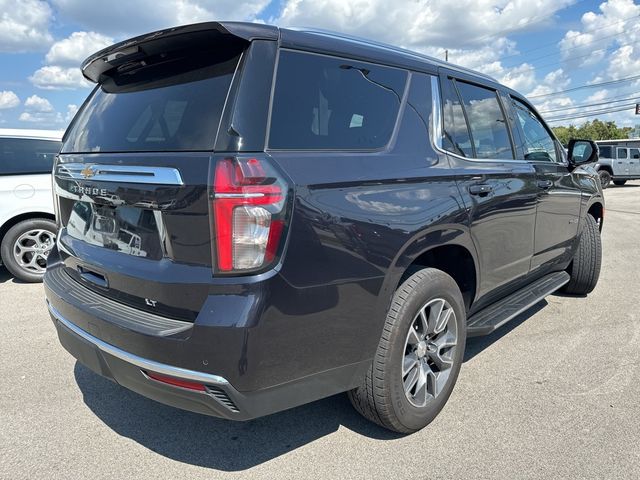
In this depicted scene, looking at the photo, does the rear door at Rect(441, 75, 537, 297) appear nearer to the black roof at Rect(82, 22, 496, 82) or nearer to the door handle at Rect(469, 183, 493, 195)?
the door handle at Rect(469, 183, 493, 195)

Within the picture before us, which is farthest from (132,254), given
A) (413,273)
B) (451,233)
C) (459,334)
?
(459,334)

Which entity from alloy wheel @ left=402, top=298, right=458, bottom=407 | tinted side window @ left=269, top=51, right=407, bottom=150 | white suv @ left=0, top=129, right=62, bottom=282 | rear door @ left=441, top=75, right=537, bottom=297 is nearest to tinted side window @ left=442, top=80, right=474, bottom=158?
rear door @ left=441, top=75, right=537, bottom=297

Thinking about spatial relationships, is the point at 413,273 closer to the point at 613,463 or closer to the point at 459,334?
the point at 459,334

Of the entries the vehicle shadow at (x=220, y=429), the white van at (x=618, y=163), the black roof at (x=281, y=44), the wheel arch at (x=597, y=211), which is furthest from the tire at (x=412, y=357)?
the white van at (x=618, y=163)

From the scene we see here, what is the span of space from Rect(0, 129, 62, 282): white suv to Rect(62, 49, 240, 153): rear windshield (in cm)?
344

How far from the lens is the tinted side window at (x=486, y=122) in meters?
3.20

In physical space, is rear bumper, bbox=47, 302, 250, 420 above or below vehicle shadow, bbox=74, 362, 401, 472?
above

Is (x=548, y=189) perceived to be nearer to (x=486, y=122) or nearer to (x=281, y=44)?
(x=486, y=122)

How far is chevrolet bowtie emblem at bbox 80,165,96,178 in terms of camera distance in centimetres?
235

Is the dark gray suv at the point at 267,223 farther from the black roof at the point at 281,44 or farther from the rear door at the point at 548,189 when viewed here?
the rear door at the point at 548,189

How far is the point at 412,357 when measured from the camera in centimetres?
261

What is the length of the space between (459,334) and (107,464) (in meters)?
1.98

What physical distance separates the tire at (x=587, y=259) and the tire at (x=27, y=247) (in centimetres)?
586

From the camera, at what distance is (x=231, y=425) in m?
2.76
